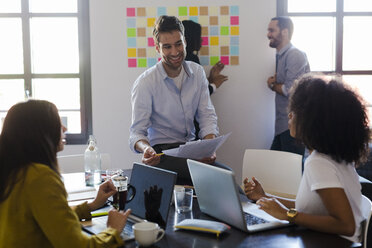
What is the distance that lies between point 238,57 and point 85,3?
1.47m

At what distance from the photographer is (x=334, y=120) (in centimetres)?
152

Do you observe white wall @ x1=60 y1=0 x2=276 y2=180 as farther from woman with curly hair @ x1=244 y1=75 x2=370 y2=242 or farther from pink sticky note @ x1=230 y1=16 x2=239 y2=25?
woman with curly hair @ x1=244 y1=75 x2=370 y2=242

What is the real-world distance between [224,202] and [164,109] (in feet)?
4.74

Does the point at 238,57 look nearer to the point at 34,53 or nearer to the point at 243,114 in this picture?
the point at 243,114

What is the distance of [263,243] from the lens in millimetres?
1390

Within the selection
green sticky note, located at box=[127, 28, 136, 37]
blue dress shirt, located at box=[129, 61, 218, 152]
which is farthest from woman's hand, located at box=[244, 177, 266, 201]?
green sticky note, located at box=[127, 28, 136, 37]

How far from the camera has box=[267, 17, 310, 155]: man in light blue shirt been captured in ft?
11.9

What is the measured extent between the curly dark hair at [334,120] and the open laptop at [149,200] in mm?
529

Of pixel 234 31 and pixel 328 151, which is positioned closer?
pixel 328 151

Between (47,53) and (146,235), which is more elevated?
(47,53)

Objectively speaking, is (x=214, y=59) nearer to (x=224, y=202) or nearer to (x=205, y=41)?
(x=205, y=41)

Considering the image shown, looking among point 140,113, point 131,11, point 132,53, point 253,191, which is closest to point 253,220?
point 253,191

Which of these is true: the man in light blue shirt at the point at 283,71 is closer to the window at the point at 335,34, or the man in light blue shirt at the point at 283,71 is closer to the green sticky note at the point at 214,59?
the window at the point at 335,34

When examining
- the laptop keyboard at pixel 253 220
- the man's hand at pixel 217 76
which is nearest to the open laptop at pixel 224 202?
the laptop keyboard at pixel 253 220
